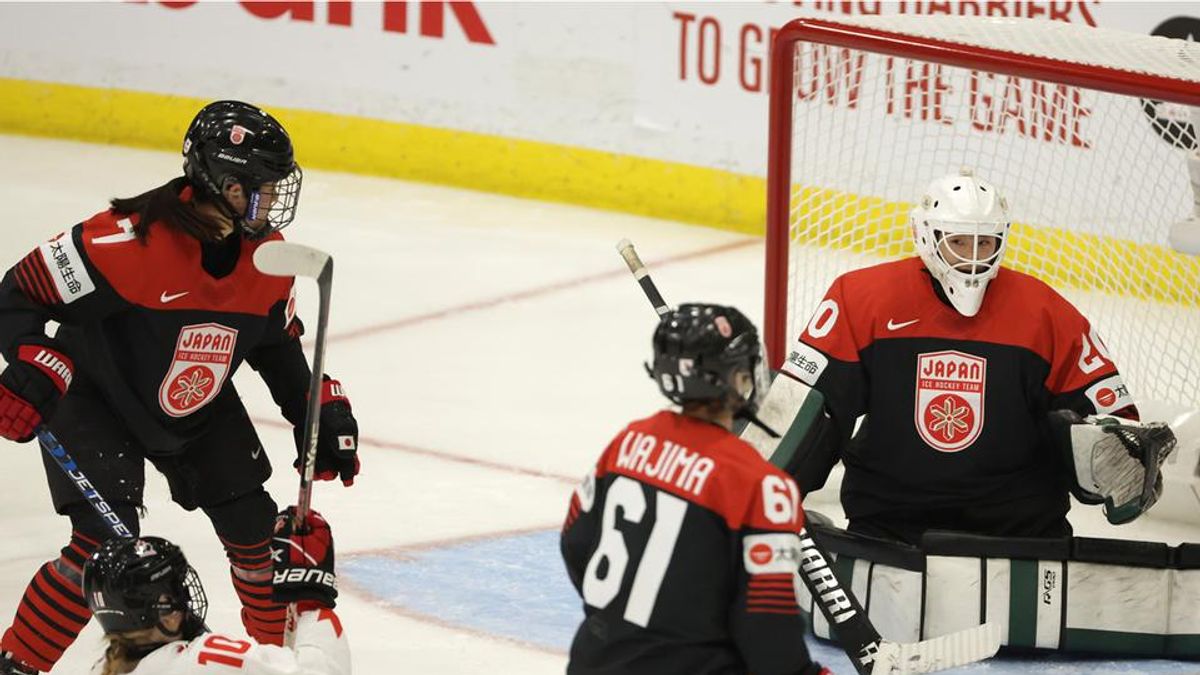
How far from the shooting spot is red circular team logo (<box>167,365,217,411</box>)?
3.62 metres

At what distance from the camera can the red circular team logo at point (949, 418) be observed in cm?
417

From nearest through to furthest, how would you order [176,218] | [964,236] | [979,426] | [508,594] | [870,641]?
[176,218] < [870,641] < [964,236] < [979,426] < [508,594]

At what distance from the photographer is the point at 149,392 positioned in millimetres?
3619

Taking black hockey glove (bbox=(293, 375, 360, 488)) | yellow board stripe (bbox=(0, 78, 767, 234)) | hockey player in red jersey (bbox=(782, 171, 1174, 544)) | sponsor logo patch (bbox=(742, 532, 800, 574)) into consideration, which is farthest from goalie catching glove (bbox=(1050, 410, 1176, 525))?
yellow board stripe (bbox=(0, 78, 767, 234))

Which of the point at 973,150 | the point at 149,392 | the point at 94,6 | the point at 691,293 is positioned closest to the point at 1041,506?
the point at 149,392

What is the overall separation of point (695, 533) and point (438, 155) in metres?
5.70

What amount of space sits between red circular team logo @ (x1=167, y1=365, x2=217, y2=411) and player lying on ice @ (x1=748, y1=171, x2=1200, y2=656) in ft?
3.48

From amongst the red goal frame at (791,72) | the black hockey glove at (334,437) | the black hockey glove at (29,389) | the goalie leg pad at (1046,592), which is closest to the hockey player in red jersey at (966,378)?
the goalie leg pad at (1046,592)

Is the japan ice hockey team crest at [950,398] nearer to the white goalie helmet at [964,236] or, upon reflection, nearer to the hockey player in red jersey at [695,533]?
the white goalie helmet at [964,236]

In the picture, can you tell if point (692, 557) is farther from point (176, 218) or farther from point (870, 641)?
point (176, 218)

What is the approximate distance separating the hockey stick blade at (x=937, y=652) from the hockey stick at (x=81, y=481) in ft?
4.12

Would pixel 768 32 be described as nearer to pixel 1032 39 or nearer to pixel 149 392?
pixel 1032 39

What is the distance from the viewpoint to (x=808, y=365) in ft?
13.7

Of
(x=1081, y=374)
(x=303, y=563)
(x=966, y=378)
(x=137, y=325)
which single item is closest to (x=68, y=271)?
(x=137, y=325)
